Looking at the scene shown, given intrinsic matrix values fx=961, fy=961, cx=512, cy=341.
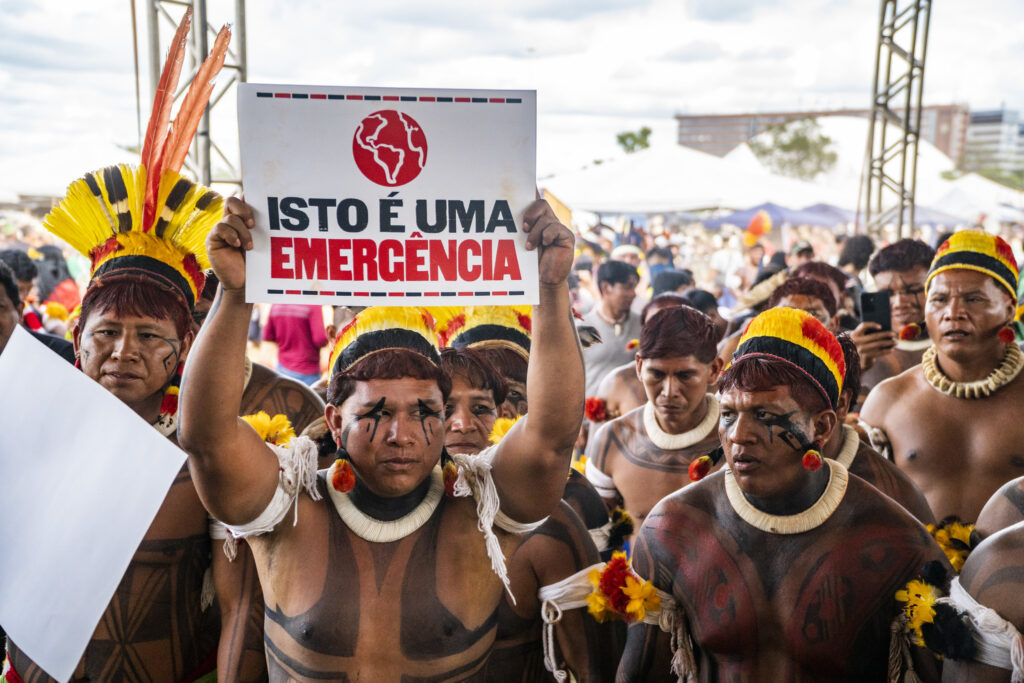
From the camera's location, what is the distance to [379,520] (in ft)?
8.34

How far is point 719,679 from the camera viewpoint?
9.53ft

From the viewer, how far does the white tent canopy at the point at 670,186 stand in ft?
61.6

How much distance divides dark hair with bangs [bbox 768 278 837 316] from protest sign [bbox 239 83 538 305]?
3699 millimetres

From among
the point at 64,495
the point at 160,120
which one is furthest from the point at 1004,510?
the point at 160,120

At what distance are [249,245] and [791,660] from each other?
193 centimetres

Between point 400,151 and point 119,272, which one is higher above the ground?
point 400,151

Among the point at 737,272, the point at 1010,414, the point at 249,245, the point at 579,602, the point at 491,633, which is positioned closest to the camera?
the point at 249,245

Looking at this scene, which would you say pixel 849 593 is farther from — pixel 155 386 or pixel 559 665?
pixel 155 386

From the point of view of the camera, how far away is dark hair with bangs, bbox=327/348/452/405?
8.39 ft

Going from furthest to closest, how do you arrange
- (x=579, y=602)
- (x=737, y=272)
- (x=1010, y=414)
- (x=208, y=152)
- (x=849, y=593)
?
(x=737, y=272) → (x=208, y=152) → (x=1010, y=414) → (x=579, y=602) → (x=849, y=593)

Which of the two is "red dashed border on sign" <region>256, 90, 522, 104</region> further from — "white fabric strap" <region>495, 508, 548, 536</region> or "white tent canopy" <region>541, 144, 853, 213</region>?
"white tent canopy" <region>541, 144, 853, 213</region>

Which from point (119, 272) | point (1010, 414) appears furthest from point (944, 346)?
point (119, 272)

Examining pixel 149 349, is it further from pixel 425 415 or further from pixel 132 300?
pixel 425 415

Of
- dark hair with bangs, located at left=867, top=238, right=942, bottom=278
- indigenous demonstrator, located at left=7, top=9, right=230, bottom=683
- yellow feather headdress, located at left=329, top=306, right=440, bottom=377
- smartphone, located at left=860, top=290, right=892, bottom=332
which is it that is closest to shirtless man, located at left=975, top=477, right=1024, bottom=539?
yellow feather headdress, located at left=329, top=306, right=440, bottom=377
